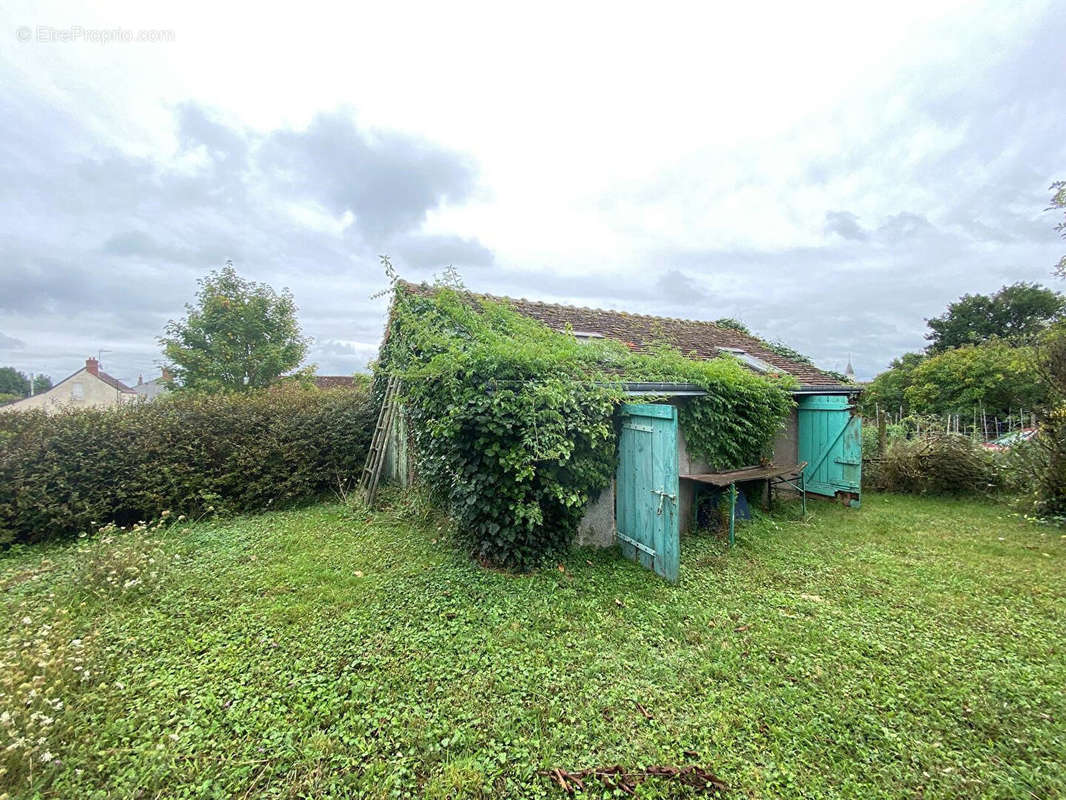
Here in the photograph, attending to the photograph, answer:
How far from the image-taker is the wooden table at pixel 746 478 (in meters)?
5.43

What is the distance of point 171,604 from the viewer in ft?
12.6

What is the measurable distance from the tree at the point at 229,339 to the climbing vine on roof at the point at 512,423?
41.2ft

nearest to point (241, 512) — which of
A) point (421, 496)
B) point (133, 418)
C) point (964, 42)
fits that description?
point (133, 418)

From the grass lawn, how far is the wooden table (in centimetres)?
92

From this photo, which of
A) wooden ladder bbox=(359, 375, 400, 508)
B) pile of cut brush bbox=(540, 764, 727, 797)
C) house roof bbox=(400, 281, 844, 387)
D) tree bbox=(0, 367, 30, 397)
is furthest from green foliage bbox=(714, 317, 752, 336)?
tree bbox=(0, 367, 30, 397)

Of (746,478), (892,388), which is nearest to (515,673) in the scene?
(746,478)

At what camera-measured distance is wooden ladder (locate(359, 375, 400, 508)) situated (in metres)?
7.32

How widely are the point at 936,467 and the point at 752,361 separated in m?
4.07

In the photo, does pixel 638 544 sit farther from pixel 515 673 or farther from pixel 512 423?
pixel 515 673

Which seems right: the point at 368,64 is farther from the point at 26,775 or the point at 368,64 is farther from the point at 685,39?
the point at 26,775

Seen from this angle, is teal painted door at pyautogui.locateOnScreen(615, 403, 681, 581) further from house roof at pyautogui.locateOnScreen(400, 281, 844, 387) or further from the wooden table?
house roof at pyautogui.locateOnScreen(400, 281, 844, 387)

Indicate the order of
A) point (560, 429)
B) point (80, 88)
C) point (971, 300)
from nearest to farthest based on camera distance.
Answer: point (560, 429) → point (80, 88) → point (971, 300)

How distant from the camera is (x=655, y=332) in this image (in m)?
9.91

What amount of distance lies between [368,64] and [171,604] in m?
7.28
